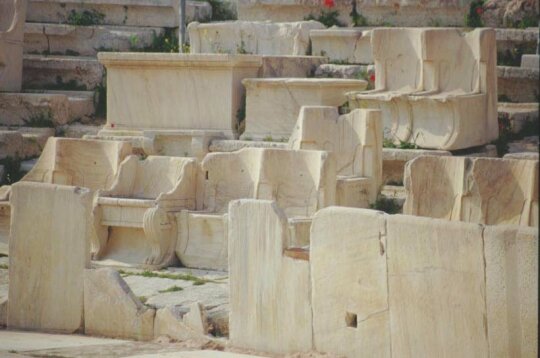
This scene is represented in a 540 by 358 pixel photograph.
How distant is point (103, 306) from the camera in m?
12.4

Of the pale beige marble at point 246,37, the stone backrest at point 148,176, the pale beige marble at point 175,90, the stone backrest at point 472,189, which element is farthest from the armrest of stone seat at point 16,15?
the stone backrest at point 472,189

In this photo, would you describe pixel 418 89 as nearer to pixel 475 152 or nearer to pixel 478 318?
pixel 475 152

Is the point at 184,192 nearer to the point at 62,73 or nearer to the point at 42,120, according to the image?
the point at 42,120

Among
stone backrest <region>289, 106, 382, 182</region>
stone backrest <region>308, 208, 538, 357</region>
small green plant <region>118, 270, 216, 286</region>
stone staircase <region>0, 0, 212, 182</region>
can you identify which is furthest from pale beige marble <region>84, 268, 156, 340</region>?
stone staircase <region>0, 0, 212, 182</region>

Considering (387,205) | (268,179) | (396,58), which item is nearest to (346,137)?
(387,205)

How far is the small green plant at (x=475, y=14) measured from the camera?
17828 mm

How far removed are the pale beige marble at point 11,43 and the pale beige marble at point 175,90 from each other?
1.53 meters

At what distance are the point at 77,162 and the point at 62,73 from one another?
319 centimetres

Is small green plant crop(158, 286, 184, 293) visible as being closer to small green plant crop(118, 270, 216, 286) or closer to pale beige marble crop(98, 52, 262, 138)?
small green plant crop(118, 270, 216, 286)

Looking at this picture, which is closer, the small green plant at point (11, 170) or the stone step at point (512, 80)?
the stone step at point (512, 80)

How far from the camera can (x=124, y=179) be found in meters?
15.4

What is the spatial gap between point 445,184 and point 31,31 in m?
7.91

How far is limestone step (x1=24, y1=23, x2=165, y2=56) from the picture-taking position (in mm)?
19438

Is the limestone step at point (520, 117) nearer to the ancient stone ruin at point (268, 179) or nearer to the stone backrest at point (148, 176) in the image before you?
the ancient stone ruin at point (268, 179)
